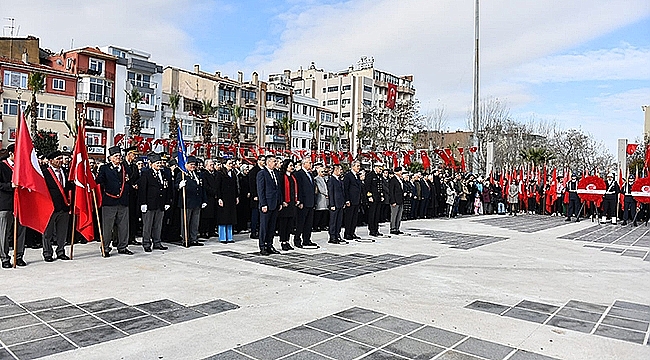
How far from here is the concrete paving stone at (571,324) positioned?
18.3 feet

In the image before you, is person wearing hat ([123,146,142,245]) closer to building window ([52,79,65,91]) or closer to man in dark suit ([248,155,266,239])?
man in dark suit ([248,155,266,239])

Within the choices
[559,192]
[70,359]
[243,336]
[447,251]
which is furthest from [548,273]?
[559,192]

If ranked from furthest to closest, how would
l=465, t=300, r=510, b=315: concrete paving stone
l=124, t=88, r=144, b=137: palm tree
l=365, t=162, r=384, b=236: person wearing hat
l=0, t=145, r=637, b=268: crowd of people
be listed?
1. l=124, t=88, r=144, b=137: palm tree
2. l=365, t=162, r=384, b=236: person wearing hat
3. l=0, t=145, r=637, b=268: crowd of people
4. l=465, t=300, r=510, b=315: concrete paving stone

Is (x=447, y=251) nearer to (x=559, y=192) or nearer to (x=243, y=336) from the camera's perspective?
(x=243, y=336)

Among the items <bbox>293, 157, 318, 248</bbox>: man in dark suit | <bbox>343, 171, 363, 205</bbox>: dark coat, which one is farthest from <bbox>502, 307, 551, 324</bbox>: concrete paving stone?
<bbox>343, 171, 363, 205</bbox>: dark coat

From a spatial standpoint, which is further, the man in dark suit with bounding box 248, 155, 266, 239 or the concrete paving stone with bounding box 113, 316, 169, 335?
the man in dark suit with bounding box 248, 155, 266, 239

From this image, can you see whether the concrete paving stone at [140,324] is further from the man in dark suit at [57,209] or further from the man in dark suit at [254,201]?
the man in dark suit at [254,201]

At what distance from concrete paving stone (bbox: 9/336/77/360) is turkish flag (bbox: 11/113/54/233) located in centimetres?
393

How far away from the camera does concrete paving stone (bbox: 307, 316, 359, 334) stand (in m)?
5.30

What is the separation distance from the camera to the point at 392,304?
6348 millimetres

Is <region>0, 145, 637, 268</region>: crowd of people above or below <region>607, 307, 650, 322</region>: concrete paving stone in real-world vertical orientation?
above

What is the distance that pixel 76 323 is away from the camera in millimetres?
5266

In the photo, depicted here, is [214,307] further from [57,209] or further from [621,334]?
[621,334]

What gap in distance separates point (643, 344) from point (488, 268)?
3.91m
